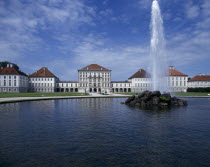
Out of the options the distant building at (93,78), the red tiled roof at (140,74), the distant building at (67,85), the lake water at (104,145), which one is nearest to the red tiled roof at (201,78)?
the red tiled roof at (140,74)

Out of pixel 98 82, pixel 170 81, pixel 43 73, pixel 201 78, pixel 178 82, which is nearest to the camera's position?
pixel 170 81

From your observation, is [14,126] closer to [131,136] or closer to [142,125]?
[131,136]

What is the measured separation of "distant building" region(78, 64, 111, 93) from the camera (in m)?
107

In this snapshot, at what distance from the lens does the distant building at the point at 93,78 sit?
351ft

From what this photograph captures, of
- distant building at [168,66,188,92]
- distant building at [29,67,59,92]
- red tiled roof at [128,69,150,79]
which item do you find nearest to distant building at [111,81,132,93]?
red tiled roof at [128,69,150,79]

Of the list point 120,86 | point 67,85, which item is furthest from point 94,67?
point 120,86

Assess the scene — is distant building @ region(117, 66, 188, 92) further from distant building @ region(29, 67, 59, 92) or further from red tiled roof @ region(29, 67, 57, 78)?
red tiled roof @ region(29, 67, 57, 78)

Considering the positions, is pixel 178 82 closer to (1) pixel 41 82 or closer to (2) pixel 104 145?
(1) pixel 41 82

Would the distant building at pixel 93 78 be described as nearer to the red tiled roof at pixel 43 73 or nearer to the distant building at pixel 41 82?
the distant building at pixel 41 82

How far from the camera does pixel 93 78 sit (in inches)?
4213

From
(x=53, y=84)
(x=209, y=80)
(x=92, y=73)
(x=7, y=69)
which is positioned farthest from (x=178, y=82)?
(x=7, y=69)

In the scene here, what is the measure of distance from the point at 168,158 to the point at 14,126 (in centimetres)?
1037

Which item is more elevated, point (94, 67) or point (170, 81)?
point (94, 67)

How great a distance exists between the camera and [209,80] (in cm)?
10238
